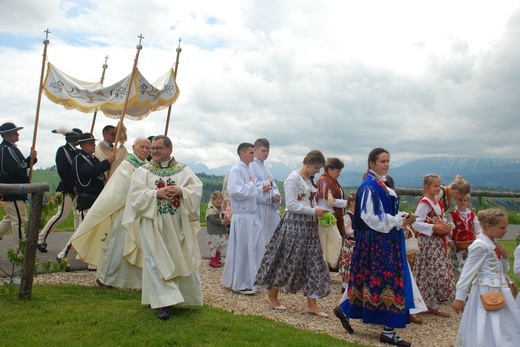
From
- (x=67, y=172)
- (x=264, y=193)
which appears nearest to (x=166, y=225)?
(x=264, y=193)

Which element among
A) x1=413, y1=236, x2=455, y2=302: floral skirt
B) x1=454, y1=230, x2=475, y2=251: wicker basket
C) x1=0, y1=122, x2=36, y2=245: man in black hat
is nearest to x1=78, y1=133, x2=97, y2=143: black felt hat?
x1=0, y1=122, x2=36, y2=245: man in black hat

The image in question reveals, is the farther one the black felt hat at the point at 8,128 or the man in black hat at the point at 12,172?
the black felt hat at the point at 8,128

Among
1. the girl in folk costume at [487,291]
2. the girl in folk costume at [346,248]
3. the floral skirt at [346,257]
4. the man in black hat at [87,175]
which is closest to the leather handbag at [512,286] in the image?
the girl in folk costume at [487,291]

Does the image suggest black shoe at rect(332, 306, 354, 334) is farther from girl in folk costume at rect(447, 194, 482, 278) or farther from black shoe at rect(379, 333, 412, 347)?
girl in folk costume at rect(447, 194, 482, 278)

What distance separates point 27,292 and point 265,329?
2889 millimetres

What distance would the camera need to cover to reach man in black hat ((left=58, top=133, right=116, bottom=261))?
27.1ft

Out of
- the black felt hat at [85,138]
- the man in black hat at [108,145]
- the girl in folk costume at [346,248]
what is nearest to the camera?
the girl in folk costume at [346,248]

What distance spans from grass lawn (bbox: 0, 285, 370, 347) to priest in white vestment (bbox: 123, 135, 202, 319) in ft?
0.83

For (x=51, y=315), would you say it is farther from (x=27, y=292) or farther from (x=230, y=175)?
(x=230, y=175)

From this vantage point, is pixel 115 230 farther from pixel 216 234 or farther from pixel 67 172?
pixel 216 234

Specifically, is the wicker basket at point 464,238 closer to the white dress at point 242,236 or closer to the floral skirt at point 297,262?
the floral skirt at point 297,262

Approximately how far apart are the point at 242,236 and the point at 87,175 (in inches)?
102

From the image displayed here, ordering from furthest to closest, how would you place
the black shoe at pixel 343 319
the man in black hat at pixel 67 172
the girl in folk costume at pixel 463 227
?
the man in black hat at pixel 67 172 < the girl in folk costume at pixel 463 227 < the black shoe at pixel 343 319

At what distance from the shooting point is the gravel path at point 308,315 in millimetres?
5965
